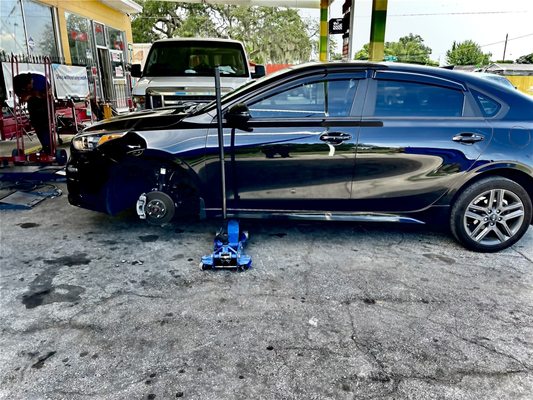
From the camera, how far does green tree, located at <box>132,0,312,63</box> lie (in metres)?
29.3

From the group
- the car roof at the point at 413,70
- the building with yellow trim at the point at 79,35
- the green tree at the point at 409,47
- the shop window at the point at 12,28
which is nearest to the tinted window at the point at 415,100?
the car roof at the point at 413,70

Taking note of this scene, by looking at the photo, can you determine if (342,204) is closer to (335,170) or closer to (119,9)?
(335,170)

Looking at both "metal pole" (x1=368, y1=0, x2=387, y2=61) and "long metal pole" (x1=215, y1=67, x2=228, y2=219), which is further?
"metal pole" (x1=368, y1=0, x2=387, y2=61)

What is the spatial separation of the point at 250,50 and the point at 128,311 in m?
31.9

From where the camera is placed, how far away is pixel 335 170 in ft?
12.3

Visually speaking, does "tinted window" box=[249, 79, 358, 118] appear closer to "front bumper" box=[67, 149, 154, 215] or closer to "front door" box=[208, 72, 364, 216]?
"front door" box=[208, 72, 364, 216]

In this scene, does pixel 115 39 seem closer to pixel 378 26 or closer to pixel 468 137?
pixel 378 26

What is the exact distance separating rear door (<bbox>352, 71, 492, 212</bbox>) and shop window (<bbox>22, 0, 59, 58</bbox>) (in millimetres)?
10201

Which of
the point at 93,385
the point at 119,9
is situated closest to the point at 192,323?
the point at 93,385

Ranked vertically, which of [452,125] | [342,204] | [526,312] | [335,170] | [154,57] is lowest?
[526,312]

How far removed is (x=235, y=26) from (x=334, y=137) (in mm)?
29605

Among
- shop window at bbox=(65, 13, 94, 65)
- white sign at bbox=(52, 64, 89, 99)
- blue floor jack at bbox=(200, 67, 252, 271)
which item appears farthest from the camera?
shop window at bbox=(65, 13, 94, 65)

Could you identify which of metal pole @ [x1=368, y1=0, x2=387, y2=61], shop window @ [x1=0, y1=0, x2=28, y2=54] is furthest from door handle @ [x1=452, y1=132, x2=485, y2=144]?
shop window @ [x1=0, y1=0, x2=28, y2=54]

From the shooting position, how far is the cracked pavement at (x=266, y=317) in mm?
2273
